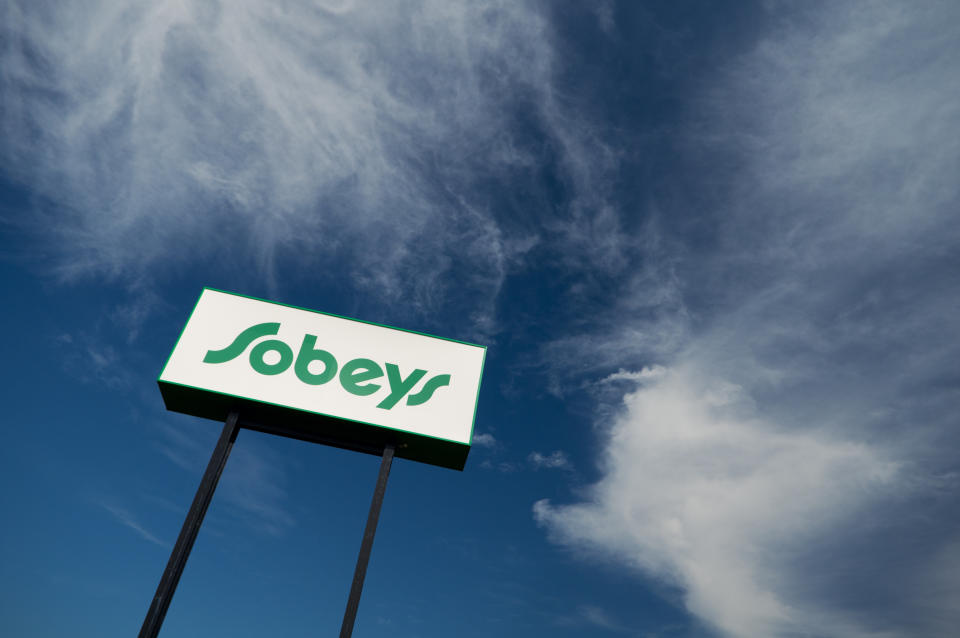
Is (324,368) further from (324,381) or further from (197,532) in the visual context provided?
(197,532)

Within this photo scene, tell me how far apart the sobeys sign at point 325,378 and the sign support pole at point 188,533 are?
1.92ft

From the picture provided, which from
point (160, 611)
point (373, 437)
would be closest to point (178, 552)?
point (160, 611)

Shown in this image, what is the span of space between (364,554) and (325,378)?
3317 millimetres

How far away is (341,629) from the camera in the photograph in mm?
8266

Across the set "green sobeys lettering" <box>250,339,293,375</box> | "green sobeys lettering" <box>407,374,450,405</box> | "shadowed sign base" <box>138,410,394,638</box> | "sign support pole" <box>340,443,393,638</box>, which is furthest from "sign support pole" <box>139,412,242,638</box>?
"green sobeys lettering" <box>407,374,450,405</box>

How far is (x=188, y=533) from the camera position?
870 centimetres

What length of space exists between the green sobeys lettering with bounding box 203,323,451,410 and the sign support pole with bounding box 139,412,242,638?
1.17 m

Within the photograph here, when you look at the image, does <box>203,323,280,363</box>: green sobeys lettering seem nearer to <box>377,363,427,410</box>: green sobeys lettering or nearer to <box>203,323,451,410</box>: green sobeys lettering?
<box>203,323,451,410</box>: green sobeys lettering

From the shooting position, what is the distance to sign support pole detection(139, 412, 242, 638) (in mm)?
8102

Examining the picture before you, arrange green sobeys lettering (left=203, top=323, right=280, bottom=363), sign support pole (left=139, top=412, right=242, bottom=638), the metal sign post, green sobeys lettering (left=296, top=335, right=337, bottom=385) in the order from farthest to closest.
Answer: green sobeys lettering (left=296, top=335, right=337, bottom=385), green sobeys lettering (left=203, top=323, right=280, bottom=363), the metal sign post, sign support pole (left=139, top=412, right=242, bottom=638)

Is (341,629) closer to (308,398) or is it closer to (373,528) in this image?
(373,528)

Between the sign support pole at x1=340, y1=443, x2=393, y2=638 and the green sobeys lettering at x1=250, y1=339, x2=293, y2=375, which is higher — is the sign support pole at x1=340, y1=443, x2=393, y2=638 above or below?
below

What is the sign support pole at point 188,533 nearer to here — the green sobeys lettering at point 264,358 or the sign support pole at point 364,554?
the green sobeys lettering at point 264,358

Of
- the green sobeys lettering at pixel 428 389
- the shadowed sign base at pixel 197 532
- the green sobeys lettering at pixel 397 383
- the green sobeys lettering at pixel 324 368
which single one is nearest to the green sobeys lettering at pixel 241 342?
the green sobeys lettering at pixel 324 368
